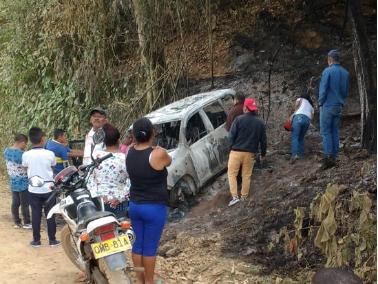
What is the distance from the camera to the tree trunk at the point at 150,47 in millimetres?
12305

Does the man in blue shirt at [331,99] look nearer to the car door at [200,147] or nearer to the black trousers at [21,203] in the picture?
the car door at [200,147]

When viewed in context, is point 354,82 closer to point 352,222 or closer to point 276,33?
point 276,33

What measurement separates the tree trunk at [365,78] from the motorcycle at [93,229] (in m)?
5.04

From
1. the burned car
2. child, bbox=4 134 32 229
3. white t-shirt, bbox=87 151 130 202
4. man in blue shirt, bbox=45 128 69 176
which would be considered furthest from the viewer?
the burned car

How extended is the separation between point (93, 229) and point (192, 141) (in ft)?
15.1

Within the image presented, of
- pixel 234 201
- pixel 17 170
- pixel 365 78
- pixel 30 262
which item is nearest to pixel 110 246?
pixel 30 262

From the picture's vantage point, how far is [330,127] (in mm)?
8367

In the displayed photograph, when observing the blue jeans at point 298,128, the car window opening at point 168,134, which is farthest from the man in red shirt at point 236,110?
the blue jeans at point 298,128

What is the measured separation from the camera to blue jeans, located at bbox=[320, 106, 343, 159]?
27.1ft

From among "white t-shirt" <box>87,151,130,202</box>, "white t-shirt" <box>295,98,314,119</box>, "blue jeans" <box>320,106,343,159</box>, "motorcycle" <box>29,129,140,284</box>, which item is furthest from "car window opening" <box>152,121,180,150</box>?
"motorcycle" <box>29,129,140,284</box>

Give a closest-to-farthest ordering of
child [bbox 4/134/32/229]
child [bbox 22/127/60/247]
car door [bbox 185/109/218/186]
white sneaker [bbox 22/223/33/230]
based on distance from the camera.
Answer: child [bbox 22/127/60/247] → child [bbox 4/134/32/229] → white sneaker [bbox 22/223/33/230] → car door [bbox 185/109/218/186]

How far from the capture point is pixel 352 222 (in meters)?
5.11

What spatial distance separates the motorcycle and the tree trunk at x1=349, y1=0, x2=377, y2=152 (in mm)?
5039

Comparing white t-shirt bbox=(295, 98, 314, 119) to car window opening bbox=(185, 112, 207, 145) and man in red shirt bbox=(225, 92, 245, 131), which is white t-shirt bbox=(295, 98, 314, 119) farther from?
car window opening bbox=(185, 112, 207, 145)
